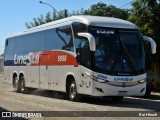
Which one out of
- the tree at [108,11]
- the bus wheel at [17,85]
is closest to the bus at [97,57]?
the bus wheel at [17,85]

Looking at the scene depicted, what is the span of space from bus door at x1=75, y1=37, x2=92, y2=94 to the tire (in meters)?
0.76

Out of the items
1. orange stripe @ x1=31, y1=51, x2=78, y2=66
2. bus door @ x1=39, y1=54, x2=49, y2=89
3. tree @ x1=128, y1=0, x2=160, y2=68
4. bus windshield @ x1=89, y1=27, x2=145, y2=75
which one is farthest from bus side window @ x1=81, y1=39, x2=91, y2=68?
tree @ x1=128, y1=0, x2=160, y2=68

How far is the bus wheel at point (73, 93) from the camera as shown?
Answer: 1902 cm

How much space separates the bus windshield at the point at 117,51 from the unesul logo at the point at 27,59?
6.66m

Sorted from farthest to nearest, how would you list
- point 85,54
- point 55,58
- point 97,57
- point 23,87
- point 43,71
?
point 23,87, point 43,71, point 55,58, point 85,54, point 97,57

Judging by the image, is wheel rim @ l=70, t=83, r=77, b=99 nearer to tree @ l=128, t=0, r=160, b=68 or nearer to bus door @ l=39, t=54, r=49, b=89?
bus door @ l=39, t=54, r=49, b=89

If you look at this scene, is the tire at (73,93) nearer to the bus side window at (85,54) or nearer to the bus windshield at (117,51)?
the bus side window at (85,54)

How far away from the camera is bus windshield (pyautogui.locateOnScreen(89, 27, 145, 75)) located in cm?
1759

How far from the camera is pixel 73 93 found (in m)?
19.4

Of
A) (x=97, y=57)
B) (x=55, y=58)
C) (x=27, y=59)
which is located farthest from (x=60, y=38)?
(x=27, y=59)

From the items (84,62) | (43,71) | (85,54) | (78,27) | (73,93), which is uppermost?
(78,27)

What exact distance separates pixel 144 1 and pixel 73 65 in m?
13.3

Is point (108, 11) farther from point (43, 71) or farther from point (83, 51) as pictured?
point (83, 51)

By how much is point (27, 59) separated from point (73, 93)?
6.80m
